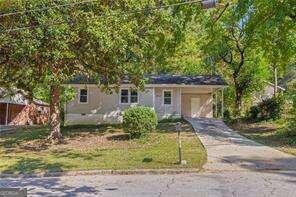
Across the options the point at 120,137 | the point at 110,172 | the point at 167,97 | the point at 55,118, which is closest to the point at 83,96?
the point at 167,97

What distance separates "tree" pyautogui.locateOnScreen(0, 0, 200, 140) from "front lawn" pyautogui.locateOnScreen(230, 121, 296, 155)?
299 inches

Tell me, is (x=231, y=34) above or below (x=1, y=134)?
above

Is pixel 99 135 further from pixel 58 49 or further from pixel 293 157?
pixel 293 157

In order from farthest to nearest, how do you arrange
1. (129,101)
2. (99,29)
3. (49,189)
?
(129,101), (99,29), (49,189)

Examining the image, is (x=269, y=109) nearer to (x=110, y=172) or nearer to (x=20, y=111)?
(x=110, y=172)

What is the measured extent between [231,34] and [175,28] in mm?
13467

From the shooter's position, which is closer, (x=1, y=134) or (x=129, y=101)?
(x=1, y=134)

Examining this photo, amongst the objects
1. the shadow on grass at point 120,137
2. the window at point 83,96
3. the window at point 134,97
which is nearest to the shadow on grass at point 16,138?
the shadow on grass at point 120,137

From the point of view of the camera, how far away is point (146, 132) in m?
26.6

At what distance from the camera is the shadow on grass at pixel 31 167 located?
18.5m

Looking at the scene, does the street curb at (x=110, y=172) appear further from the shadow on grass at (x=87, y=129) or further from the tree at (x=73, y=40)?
the shadow on grass at (x=87, y=129)

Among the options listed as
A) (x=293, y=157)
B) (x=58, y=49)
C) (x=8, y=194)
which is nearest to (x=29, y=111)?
(x=58, y=49)

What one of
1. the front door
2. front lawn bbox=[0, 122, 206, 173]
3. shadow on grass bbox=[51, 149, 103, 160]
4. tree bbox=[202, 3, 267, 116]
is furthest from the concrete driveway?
tree bbox=[202, 3, 267, 116]

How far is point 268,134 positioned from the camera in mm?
29281
